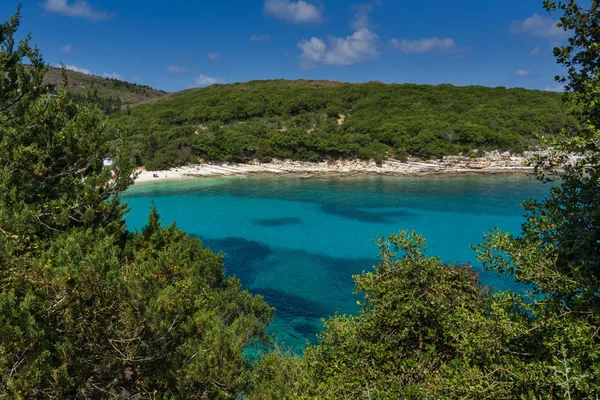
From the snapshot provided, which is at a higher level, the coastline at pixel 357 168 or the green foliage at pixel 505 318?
the coastline at pixel 357 168

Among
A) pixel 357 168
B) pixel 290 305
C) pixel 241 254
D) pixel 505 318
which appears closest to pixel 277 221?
pixel 241 254

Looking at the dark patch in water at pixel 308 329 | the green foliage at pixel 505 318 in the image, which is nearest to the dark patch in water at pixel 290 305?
the dark patch in water at pixel 308 329

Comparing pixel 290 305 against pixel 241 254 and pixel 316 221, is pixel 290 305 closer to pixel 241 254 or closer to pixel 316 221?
pixel 241 254

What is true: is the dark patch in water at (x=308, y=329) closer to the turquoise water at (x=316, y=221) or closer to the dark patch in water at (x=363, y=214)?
the turquoise water at (x=316, y=221)

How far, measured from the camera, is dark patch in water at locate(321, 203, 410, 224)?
30984 millimetres

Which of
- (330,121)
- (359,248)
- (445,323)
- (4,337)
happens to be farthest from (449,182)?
(4,337)

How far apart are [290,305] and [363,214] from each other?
17.4 metres

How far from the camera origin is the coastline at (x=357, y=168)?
4931 centimetres

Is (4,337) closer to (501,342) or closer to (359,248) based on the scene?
(501,342)

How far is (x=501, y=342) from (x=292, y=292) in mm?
14177

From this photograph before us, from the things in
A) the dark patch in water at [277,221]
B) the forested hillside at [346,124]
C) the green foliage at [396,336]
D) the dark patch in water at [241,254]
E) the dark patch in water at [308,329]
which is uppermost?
the forested hillside at [346,124]

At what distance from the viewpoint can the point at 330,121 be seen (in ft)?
224

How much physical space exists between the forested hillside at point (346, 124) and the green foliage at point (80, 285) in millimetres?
48483

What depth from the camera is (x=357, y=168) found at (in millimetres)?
54031
